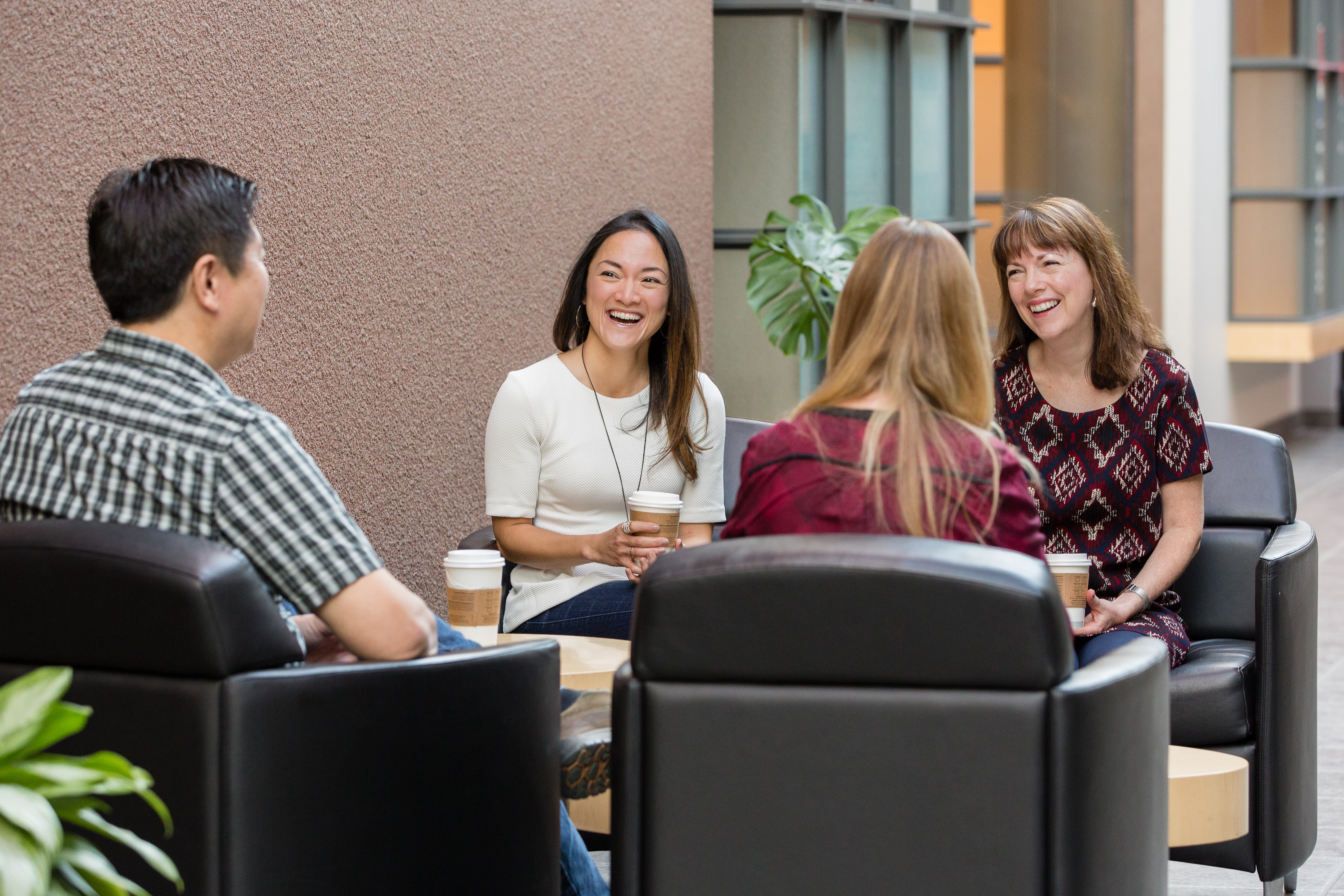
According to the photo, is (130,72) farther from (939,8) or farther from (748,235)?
(939,8)

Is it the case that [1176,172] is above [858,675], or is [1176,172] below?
above

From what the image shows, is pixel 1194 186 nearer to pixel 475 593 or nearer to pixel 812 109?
pixel 812 109

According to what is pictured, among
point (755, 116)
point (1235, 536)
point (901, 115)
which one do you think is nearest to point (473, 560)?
point (1235, 536)

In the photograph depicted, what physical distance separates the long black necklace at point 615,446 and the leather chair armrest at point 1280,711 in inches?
47.4

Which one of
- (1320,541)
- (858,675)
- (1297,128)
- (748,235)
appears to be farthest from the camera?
(1297,128)

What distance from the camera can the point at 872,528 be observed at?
5.95ft

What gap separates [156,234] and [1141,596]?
1.98 meters

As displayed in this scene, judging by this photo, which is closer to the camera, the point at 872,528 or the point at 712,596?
the point at 712,596

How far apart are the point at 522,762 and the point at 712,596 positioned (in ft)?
1.65

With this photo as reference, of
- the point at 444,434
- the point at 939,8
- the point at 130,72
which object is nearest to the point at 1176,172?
the point at 939,8

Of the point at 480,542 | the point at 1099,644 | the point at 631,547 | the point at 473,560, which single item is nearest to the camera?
the point at 473,560

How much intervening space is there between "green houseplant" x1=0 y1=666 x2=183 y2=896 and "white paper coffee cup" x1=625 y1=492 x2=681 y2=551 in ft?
3.78

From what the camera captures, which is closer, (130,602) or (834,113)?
(130,602)

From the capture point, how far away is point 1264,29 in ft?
35.7
